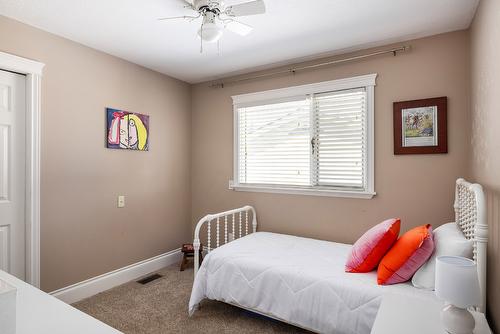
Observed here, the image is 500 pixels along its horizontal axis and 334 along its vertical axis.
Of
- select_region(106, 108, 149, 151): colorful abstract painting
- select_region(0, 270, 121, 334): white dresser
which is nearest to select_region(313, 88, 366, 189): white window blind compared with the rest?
select_region(106, 108, 149, 151): colorful abstract painting

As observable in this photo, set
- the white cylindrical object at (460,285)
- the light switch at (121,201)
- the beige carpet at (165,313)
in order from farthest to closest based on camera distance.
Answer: the light switch at (121,201) < the beige carpet at (165,313) < the white cylindrical object at (460,285)

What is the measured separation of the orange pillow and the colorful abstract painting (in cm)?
267

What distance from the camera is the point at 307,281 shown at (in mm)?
1966

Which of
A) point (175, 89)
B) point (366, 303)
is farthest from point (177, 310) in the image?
point (175, 89)

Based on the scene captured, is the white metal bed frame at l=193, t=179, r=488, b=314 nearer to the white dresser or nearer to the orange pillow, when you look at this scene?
the orange pillow

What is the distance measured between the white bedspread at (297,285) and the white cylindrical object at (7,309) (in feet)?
5.39

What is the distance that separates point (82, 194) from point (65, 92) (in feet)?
3.12

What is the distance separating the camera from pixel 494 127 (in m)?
1.57

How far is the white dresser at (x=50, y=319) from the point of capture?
0.82m

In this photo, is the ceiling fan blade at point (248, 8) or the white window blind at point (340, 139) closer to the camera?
the ceiling fan blade at point (248, 8)

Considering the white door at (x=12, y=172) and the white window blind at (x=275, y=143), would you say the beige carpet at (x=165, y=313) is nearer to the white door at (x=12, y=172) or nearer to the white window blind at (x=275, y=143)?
the white door at (x=12, y=172)

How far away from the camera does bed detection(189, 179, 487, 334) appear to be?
1.71 meters

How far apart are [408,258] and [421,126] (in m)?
1.29

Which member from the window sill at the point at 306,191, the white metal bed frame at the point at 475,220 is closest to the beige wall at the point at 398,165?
the window sill at the point at 306,191
